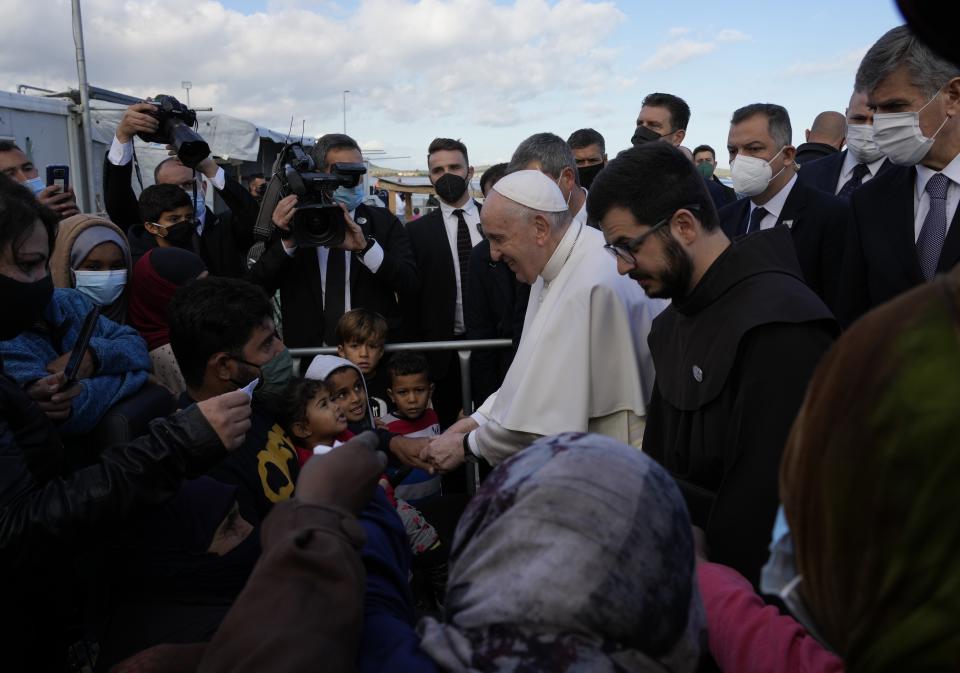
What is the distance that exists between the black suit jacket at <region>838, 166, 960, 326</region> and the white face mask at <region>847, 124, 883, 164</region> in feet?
6.38

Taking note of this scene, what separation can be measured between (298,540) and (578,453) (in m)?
0.49

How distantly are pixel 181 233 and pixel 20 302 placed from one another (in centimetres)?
251

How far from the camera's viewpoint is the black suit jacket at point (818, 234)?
427 cm

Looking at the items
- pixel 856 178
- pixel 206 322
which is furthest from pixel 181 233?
pixel 856 178

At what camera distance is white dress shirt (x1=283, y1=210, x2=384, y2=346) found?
15.5 feet

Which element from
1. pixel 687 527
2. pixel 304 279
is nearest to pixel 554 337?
pixel 687 527

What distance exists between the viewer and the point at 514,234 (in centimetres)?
347

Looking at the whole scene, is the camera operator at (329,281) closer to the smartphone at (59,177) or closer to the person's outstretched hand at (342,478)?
the smartphone at (59,177)

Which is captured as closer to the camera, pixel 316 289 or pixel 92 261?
pixel 92 261

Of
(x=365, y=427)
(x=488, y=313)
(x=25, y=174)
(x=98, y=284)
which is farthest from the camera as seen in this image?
(x=488, y=313)

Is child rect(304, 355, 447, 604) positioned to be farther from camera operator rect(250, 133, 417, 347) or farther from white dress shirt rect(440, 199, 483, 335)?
white dress shirt rect(440, 199, 483, 335)

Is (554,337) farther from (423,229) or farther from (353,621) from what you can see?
(423,229)

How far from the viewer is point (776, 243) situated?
2496 mm

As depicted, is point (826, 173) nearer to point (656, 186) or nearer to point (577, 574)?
point (656, 186)
